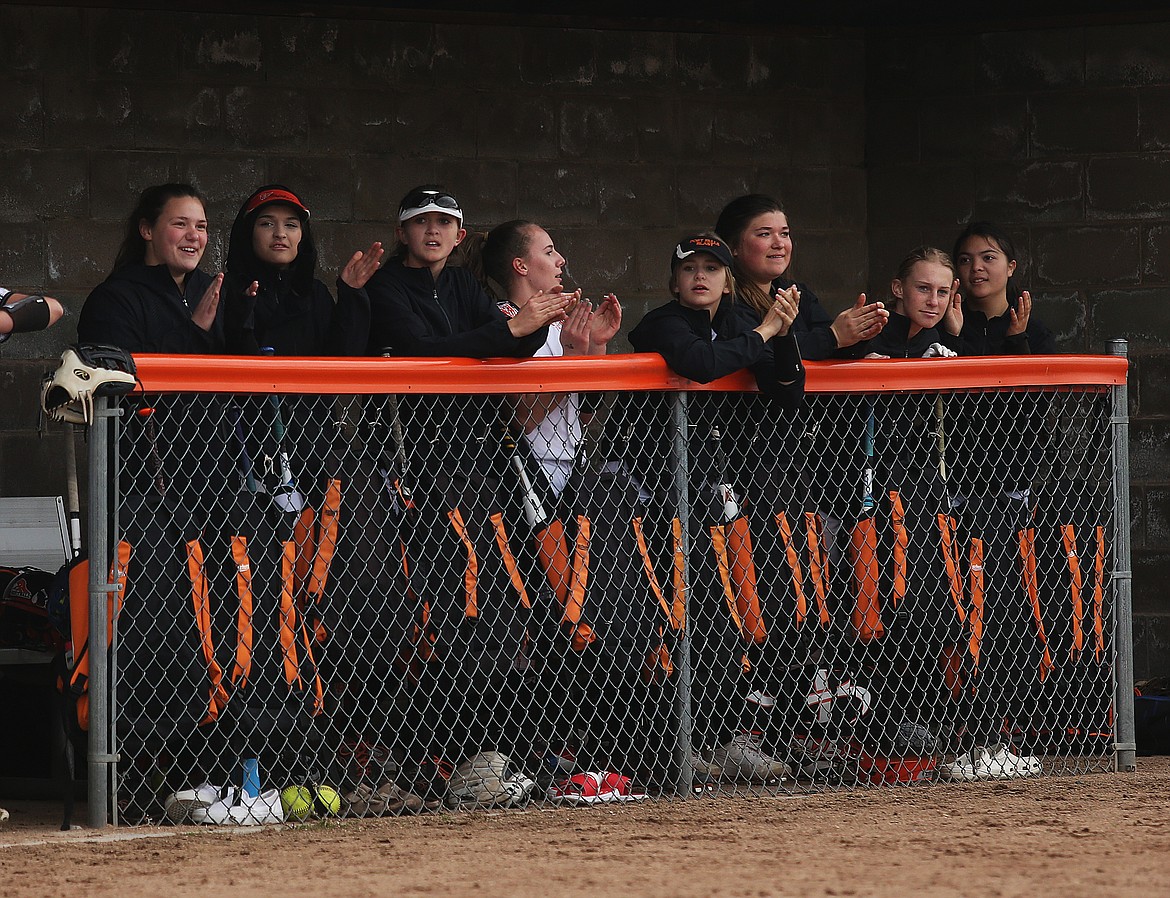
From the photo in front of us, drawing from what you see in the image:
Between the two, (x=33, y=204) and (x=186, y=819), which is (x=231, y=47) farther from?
(x=186, y=819)

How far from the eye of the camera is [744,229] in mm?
5805

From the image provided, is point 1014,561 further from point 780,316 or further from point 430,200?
point 430,200

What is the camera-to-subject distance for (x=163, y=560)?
4570mm

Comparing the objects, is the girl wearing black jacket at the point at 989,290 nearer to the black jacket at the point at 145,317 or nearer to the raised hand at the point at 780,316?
the raised hand at the point at 780,316

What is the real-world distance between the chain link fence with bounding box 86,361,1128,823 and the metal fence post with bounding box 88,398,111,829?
0.17 feet

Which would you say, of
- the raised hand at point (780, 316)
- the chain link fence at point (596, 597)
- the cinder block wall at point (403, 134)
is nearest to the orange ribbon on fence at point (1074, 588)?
the chain link fence at point (596, 597)

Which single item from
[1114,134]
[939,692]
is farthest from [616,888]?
[1114,134]

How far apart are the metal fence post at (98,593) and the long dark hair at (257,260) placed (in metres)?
0.95

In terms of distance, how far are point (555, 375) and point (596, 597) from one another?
0.66 meters

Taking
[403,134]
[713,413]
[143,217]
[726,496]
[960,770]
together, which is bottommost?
[960,770]

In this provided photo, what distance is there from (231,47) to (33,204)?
44.4 inches

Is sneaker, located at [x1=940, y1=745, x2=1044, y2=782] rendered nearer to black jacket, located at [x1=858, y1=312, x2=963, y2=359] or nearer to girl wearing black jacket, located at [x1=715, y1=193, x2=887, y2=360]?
black jacket, located at [x1=858, y1=312, x2=963, y2=359]

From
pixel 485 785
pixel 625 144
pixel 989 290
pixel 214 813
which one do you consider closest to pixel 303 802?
pixel 214 813

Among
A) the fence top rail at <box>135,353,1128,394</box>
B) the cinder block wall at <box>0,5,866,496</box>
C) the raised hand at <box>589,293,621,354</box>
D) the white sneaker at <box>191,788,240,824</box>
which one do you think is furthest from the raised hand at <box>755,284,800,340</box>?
the cinder block wall at <box>0,5,866,496</box>
